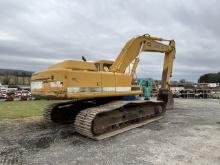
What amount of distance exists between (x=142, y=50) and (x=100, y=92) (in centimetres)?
358

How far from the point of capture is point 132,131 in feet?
27.6

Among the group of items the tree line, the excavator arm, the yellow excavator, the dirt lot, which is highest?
the tree line

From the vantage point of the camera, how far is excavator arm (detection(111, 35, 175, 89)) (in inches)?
387

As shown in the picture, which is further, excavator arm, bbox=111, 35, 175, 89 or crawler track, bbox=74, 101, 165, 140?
Answer: excavator arm, bbox=111, 35, 175, 89

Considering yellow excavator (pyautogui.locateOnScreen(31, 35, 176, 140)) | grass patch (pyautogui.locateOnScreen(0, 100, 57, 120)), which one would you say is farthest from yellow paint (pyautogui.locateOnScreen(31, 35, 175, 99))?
grass patch (pyautogui.locateOnScreen(0, 100, 57, 120))

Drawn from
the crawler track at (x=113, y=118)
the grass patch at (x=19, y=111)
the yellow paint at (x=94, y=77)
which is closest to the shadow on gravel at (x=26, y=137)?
the crawler track at (x=113, y=118)

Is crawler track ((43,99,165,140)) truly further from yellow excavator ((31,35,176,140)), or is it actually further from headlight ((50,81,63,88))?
headlight ((50,81,63,88))

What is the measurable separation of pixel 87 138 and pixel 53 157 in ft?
6.16

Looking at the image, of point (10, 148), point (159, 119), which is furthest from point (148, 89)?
point (10, 148)

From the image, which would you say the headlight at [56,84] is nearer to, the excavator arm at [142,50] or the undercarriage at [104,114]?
the undercarriage at [104,114]

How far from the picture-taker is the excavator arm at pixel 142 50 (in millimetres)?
9836

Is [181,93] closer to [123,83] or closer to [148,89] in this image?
[148,89]

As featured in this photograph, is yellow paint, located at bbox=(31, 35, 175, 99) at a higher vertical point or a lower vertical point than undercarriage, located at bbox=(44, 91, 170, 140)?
higher

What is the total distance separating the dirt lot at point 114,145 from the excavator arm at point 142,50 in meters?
2.51
